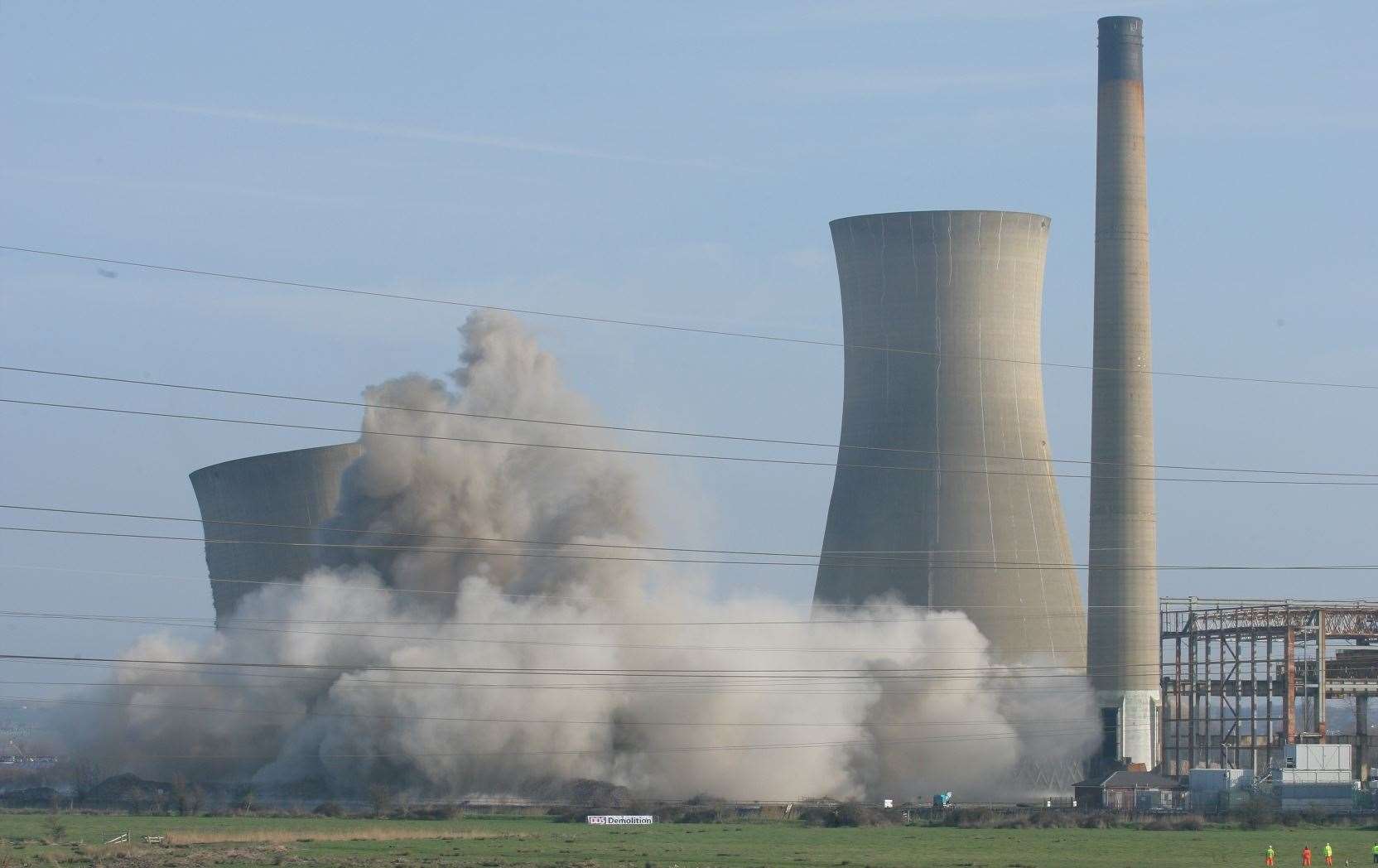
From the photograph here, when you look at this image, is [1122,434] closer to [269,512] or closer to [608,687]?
[608,687]

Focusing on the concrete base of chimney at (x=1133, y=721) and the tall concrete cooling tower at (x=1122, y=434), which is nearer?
the tall concrete cooling tower at (x=1122, y=434)

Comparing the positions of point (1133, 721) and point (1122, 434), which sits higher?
point (1122, 434)

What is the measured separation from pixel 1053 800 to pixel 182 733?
957 inches

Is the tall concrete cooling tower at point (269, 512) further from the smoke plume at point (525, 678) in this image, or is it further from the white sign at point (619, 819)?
the white sign at point (619, 819)

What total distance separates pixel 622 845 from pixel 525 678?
1678 cm

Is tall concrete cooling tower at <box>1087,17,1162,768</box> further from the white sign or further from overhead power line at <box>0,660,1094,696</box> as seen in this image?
the white sign

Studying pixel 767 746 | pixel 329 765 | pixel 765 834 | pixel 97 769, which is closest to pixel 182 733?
pixel 97 769

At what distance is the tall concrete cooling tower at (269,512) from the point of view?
2699 inches

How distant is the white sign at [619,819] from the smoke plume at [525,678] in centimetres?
501

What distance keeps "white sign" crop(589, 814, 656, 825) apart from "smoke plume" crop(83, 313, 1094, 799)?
5.01m

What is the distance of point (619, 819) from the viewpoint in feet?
159

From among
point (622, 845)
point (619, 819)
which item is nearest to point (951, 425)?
point (619, 819)

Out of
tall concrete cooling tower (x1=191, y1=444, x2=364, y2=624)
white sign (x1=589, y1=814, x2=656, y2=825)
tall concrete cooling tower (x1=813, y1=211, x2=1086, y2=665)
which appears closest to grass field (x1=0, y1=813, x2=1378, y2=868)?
white sign (x1=589, y1=814, x2=656, y2=825)

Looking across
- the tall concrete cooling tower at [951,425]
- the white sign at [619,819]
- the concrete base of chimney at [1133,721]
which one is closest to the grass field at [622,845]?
the white sign at [619,819]
